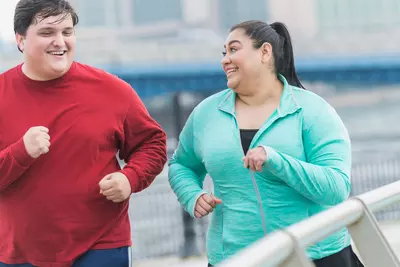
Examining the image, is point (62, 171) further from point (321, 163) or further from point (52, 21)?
point (321, 163)

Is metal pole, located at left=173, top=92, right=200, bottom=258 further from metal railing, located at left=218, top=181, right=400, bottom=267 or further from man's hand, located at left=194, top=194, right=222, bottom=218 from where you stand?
metal railing, located at left=218, top=181, right=400, bottom=267

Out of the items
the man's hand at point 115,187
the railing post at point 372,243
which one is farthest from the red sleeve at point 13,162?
the railing post at point 372,243

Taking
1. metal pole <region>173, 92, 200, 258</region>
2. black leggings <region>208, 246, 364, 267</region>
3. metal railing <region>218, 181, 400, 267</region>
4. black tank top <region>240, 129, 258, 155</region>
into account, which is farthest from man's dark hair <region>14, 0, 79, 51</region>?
metal pole <region>173, 92, 200, 258</region>

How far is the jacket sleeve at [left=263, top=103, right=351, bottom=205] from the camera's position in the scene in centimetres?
271

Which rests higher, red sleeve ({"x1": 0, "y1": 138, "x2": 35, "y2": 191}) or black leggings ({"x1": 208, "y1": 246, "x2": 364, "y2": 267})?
red sleeve ({"x1": 0, "y1": 138, "x2": 35, "y2": 191})

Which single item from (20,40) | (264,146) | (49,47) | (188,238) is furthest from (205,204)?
(188,238)

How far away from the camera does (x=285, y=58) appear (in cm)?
309

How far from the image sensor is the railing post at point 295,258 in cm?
173

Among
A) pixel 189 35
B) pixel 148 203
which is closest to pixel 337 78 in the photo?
pixel 148 203

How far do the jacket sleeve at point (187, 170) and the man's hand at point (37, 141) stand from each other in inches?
21.1

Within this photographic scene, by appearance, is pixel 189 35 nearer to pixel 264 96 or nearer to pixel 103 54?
pixel 103 54

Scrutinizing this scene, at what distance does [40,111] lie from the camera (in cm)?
290

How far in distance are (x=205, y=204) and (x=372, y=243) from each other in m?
0.80

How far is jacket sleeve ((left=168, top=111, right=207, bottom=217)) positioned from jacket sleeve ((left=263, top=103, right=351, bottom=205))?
388 mm
